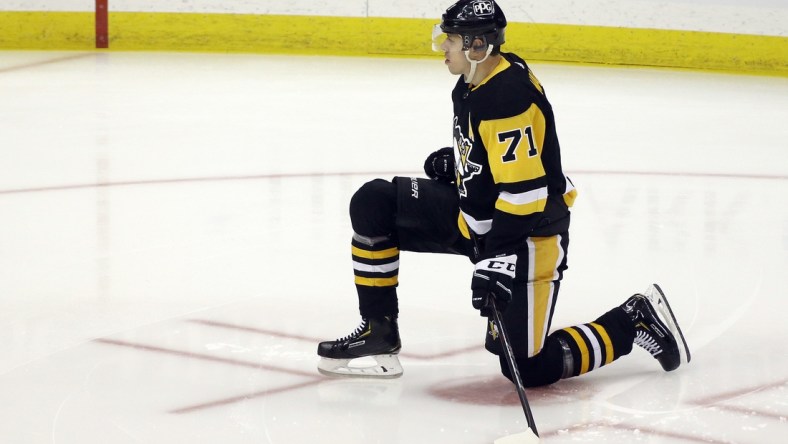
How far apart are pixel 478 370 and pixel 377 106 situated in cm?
485

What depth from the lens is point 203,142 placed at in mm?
5973

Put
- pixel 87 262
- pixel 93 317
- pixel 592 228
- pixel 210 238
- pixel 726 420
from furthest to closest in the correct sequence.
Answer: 1. pixel 592 228
2. pixel 210 238
3. pixel 87 262
4. pixel 93 317
5. pixel 726 420

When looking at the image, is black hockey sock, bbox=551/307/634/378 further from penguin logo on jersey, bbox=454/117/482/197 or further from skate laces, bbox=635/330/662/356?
penguin logo on jersey, bbox=454/117/482/197

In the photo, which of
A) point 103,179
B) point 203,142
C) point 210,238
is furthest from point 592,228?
point 203,142

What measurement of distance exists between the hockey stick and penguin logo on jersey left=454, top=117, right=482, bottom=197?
0.29 metres

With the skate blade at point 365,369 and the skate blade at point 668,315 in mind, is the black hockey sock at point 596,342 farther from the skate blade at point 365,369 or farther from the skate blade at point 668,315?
the skate blade at point 365,369

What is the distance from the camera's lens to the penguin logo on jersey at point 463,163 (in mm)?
2504

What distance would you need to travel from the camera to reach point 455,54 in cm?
250

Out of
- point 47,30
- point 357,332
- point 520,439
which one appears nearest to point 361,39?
point 47,30

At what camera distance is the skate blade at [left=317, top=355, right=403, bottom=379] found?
2.62 meters

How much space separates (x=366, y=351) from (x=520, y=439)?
0.53 m

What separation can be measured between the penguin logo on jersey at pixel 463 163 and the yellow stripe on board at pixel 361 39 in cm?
745

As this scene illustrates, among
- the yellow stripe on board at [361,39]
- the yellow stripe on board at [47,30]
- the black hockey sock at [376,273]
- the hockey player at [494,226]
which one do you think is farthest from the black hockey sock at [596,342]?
the yellow stripe on board at [47,30]

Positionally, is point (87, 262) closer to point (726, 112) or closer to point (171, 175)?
point (171, 175)
